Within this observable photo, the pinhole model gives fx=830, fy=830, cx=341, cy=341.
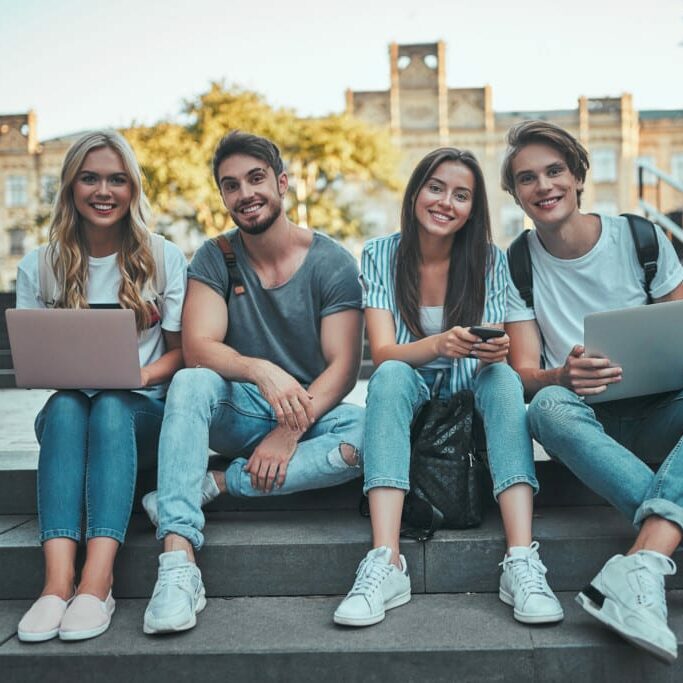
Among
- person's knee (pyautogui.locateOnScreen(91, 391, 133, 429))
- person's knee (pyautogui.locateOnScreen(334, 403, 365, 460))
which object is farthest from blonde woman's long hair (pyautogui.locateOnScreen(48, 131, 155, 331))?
person's knee (pyautogui.locateOnScreen(334, 403, 365, 460))

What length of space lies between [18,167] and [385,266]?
126 ft

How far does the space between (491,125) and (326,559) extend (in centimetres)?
3563

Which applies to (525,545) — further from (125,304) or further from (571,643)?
(125,304)

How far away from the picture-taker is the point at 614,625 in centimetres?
212

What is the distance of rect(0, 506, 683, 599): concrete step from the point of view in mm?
2584

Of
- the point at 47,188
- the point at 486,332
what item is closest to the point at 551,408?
the point at 486,332

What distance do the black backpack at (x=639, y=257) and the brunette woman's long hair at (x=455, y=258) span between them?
0.12 m

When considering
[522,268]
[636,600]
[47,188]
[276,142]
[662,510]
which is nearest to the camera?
[636,600]

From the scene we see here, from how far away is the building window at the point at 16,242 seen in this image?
120 ft

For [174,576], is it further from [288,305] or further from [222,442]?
[288,305]

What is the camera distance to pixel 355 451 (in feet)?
8.93

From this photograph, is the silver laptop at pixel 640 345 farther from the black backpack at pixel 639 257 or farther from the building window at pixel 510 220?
the building window at pixel 510 220

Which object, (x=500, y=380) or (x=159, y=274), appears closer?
(x=500, y=380)

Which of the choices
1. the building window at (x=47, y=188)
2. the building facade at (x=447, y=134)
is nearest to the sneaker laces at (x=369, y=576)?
the building window at (x=47, y=188)
